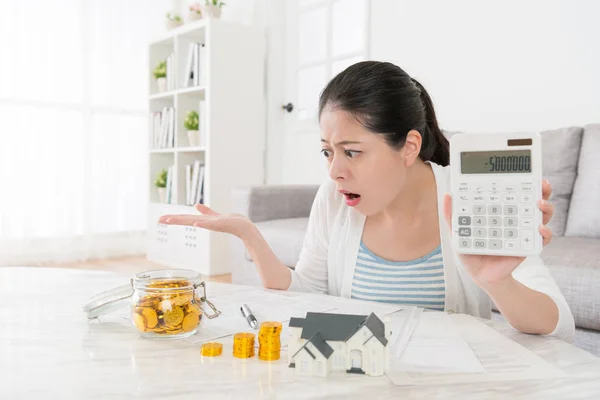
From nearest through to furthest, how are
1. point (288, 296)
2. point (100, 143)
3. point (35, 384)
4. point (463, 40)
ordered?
point (35, 384) < point (288, 296) < point (463, 40) < point (100, 143)

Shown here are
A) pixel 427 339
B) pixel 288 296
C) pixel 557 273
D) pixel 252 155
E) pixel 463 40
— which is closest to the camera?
pixel 427 339

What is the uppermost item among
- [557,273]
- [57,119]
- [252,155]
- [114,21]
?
[114,21]

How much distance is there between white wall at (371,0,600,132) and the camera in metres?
2.15

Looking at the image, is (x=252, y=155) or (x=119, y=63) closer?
(x=252, y=155)

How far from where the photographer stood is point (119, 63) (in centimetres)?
388

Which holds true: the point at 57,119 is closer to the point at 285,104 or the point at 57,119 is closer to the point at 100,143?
the point at 100,143

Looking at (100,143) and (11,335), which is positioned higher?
(100,143)

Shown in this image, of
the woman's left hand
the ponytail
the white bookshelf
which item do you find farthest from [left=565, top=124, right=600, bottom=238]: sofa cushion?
the white bookshelf

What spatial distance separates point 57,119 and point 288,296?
10.6 feet

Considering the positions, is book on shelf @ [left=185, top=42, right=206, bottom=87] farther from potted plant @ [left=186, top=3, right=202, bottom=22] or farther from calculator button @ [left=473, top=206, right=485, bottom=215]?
calculator button @ [left=473, top=206, right=485, bottom=215]

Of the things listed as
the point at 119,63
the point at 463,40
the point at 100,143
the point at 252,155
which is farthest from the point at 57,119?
the point at 463,40

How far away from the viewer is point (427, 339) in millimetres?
687

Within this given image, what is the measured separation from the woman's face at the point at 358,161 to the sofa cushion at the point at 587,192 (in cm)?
109

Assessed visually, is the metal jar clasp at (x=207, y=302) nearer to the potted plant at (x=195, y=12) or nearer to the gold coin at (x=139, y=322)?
the gold coin at (x=139, y=322)
